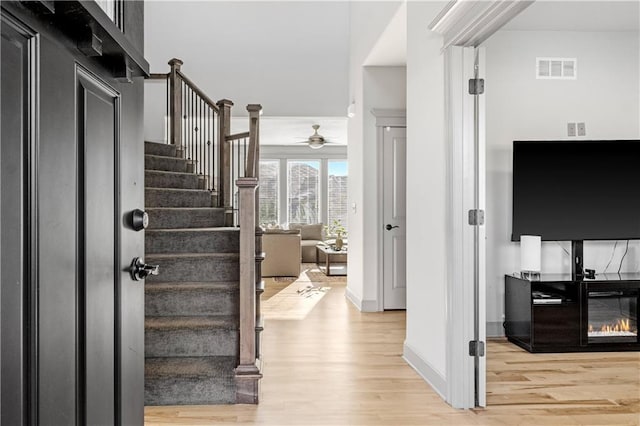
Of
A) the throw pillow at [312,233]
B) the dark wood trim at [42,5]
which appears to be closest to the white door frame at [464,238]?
the dark wood trim at [42,5]

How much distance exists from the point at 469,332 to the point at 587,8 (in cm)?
294

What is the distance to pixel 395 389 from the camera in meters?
3.21

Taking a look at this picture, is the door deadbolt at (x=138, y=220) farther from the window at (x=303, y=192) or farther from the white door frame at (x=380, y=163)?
the window at (x=303, y=192)

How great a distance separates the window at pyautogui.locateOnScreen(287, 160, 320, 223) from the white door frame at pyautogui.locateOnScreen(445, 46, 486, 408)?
9.41m

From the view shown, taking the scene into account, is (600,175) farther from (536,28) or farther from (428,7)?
(428,7)

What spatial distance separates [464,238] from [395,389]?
41.9 inches

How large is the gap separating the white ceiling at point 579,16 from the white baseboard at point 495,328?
8.85ft

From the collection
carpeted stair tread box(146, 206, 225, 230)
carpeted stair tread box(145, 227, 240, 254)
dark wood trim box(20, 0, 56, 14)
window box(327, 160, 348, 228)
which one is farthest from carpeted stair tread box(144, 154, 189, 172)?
window box(327, 160, 348, 228)

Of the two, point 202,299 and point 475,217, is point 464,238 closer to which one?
point 475,217

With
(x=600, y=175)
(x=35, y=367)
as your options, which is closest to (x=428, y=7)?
(x=600, y=175)

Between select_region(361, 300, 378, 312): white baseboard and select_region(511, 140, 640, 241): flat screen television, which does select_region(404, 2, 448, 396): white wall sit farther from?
select_region(361, 300, 378, 312): white baseboard

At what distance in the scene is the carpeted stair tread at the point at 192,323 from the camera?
10.9 ft

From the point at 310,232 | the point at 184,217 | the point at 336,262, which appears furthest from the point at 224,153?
the point at 310,232

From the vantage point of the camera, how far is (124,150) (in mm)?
1461
